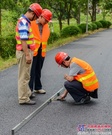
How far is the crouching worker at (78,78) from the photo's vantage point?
5935mm

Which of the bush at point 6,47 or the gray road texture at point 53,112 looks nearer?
the gray road texture at point 53,112

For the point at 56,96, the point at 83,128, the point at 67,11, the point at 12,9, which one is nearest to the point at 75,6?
the point at 67,11

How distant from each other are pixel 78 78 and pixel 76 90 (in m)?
0.21

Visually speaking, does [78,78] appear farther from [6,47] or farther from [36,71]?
[6,47]

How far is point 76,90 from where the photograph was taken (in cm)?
605

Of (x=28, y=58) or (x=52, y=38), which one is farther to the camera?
(x=52, y=38)

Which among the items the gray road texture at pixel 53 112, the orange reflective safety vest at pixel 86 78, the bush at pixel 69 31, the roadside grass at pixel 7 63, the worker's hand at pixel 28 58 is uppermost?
the worker's hand at pixel 28 58

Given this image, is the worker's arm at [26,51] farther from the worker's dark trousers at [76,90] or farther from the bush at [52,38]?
the bush at [52,38]

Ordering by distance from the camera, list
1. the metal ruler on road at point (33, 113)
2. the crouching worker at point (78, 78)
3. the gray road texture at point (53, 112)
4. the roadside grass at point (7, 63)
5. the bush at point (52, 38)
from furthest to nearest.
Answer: the bush at point (52, 38) < the roadside grass at point (7, 63) < the crouching worker at point (78, 78) < the gray road texture at point (53, 112) < the metal ruler on road at point (33, 113)

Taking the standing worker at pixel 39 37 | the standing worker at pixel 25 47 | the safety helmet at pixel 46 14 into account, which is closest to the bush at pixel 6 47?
the standing worker at pixel 39 37

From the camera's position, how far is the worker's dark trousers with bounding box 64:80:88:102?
6031mm

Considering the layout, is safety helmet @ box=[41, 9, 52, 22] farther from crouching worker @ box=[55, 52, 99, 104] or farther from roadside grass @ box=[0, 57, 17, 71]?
roadside grass @ box=[0, 57, 17, 71]

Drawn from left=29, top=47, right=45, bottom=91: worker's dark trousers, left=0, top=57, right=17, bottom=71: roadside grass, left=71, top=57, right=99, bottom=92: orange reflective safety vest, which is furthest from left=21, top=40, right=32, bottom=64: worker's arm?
left=0, top=57, right=17, bottom=71: roadside grass

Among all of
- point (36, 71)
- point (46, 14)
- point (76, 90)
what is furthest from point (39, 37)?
point (76, 90)
